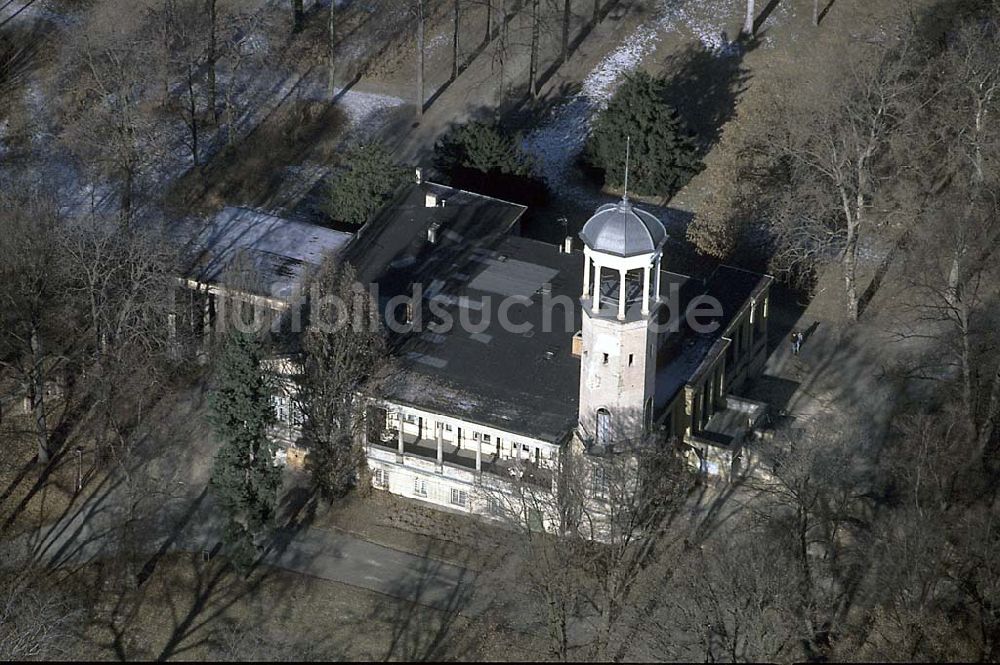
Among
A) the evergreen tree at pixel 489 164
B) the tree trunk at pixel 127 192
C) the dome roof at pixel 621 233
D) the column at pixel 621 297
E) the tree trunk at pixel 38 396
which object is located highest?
the dome roof at pixel 621 233

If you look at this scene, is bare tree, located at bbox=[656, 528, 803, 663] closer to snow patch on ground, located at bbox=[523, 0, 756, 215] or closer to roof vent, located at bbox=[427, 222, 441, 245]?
roof vent, located at bbox=[427, 222, 441, 245]

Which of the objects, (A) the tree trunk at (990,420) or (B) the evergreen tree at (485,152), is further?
(B) the evergreen tree at (485,152)

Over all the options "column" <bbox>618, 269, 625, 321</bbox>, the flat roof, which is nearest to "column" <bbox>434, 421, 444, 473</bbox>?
"column" <bbox>618, 269, 625, 321</bbox>

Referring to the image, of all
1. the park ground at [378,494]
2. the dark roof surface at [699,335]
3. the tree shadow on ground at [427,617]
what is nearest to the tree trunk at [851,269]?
the park ground at [378,494]

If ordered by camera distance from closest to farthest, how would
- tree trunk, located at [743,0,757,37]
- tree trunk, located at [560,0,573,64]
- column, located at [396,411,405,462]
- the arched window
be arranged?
the arched window → column, located at [396,411,405,462] → tree trunk, located at [560,0,573,64] → tree trunk, located at [743,0,757,37]

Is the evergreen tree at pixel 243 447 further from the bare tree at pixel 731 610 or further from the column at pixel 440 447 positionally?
the bare tree at pixel 731 610

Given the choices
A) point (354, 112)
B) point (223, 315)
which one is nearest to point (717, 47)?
point (354, 112)
